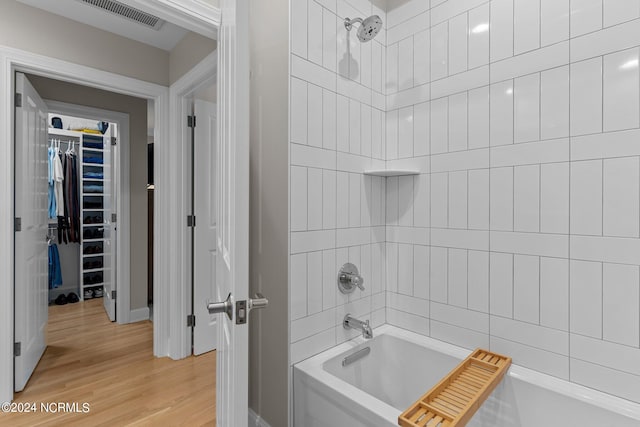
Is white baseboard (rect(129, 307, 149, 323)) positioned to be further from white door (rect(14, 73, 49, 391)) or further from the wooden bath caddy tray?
the wooden bath caddy tray

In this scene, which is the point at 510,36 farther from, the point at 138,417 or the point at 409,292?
the point at 138,417

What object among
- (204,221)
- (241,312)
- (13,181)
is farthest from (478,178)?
(13,181)

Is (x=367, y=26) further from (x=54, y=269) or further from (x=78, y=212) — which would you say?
(x=54, y=269)

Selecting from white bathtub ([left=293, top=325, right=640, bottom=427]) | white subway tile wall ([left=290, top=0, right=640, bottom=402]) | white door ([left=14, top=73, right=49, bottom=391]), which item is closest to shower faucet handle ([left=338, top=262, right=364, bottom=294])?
white subway tile wall ([left=290, top=0, right=640, bottom=402])

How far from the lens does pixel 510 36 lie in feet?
4.64

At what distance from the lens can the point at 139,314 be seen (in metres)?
3.30

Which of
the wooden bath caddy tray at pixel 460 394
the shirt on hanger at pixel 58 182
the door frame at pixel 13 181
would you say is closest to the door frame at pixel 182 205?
the door frame at pixel 13 181

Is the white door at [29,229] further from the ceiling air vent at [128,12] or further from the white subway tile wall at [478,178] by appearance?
the white subway tile wall at [478,178]

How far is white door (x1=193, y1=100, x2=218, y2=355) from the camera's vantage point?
248cm

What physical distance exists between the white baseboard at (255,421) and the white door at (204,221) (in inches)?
41.9

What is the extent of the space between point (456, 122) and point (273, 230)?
Result: 3.51 feet

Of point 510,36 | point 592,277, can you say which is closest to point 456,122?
point 510,36

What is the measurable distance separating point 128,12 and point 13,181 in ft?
4.27

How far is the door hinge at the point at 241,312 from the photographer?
0.76 meters
